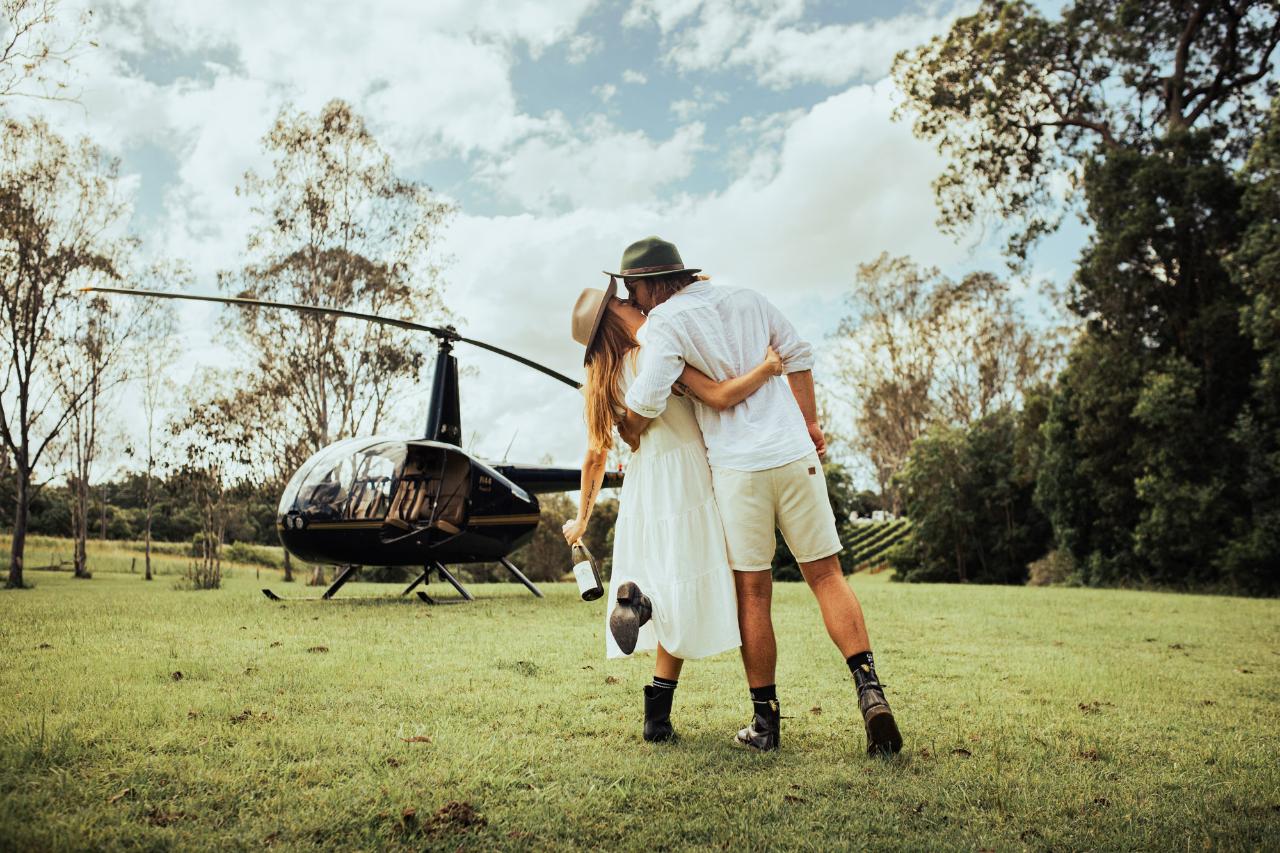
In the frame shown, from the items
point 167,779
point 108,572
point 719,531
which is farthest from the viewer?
point 108,572

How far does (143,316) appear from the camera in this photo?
1900 centimetres

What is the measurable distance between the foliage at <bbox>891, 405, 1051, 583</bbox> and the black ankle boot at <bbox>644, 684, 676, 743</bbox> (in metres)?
22.7

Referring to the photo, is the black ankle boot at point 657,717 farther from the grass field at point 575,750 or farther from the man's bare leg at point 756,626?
the man's bare leg at point 756,626

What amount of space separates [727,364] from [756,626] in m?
0.97

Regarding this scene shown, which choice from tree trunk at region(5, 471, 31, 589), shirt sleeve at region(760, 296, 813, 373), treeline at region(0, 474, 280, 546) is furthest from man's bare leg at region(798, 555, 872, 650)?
treeline at region(0, 474, 280, 546)

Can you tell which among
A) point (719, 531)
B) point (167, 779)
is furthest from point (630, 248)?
point (167, 779)

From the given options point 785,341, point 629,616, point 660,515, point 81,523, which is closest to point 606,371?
point 660,515

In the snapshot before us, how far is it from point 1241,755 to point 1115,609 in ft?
24.3

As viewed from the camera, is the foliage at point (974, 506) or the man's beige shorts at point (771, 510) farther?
the foliage at point (974, 506)

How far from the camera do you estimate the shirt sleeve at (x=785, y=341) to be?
325cm

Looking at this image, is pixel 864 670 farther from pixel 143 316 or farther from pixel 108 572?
pixel 108 572

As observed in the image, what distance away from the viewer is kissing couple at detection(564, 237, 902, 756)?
2992 mm

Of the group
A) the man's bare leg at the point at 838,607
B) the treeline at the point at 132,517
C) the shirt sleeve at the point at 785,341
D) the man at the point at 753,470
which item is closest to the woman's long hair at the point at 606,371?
the man at the point at 753,470

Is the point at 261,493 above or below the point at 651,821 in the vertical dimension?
above
